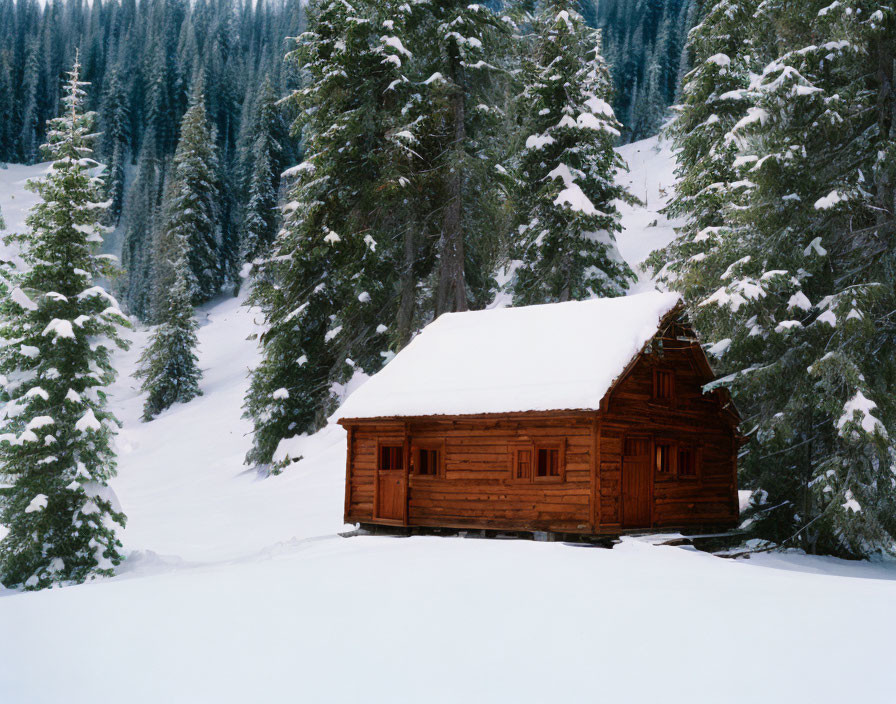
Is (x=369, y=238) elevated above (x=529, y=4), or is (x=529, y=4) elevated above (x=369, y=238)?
(x=529, y=4)

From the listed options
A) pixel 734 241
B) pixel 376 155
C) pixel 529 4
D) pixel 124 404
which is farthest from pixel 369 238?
pixel 124 404

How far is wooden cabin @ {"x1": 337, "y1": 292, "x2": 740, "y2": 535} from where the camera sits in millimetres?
18672

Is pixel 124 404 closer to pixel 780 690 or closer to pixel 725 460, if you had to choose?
pixel 725 460

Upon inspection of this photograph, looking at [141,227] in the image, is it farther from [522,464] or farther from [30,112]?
[522,464]

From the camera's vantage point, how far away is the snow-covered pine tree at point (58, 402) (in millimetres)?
19688

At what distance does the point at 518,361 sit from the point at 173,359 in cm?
3992

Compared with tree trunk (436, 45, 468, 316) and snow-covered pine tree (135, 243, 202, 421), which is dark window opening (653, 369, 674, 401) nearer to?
tree trunk (436, 45, 468, 316)

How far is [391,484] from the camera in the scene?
71.2 ft

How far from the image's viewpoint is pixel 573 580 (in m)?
13.0

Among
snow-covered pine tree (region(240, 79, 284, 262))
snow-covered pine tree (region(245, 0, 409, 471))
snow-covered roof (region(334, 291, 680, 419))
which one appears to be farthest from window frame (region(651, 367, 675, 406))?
snow-covered pine tree (region(240, 79, 284, 262))

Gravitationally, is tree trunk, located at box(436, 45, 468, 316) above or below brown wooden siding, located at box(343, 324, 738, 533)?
above

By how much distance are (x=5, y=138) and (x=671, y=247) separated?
105 meters

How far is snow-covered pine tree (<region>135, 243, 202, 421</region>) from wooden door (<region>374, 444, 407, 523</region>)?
36588 mm

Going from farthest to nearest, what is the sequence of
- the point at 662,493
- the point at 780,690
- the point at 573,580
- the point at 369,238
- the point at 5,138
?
the point at 5,138, the point at 369,238, the point at 662,493, the point at 573,580, the point at 780,690
